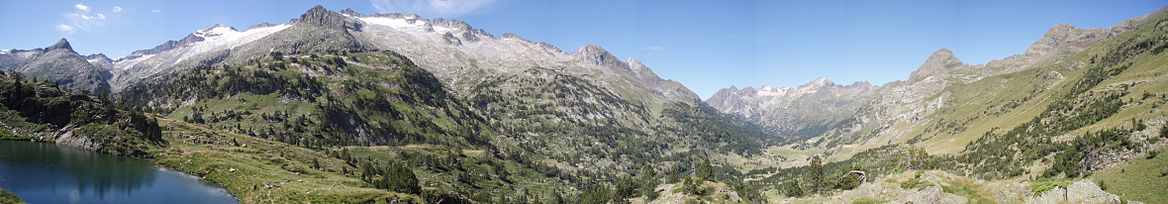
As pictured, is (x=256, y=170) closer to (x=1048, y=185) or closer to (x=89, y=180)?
(x=89, y=180)

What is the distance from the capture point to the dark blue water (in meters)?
82.3

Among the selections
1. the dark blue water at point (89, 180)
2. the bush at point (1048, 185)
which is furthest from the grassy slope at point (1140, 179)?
the dark blue water at point (89, 180)

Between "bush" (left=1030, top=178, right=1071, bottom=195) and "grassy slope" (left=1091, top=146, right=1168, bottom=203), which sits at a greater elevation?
"bush" (left=1030, top=178, right=1071, bottom=195)

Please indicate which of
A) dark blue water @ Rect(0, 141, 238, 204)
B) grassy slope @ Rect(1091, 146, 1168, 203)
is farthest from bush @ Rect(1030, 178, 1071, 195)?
dark blue water @ Rect(0, 141, 238, 204)

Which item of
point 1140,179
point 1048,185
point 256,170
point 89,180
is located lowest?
point 1140,179

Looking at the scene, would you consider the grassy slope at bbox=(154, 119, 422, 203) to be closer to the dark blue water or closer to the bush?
the dark blue water

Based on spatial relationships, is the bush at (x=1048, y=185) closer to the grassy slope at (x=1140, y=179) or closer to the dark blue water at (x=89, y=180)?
the grassy slope at (x=1140, y=179)

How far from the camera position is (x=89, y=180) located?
95188 mm

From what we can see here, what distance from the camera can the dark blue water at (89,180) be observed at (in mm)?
82312

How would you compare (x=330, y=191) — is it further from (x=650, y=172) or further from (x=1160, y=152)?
(x=1160, y=152)

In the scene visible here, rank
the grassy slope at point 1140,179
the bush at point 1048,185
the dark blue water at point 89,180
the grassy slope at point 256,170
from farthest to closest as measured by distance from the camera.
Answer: the grassy slope at point 256,170, the dark blue water at point 89,180, the grassy slope at point 1140,179, the bush at point 1048,185

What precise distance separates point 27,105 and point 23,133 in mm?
13822

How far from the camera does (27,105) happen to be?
137 metres

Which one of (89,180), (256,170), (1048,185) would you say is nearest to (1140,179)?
(1048,185)
